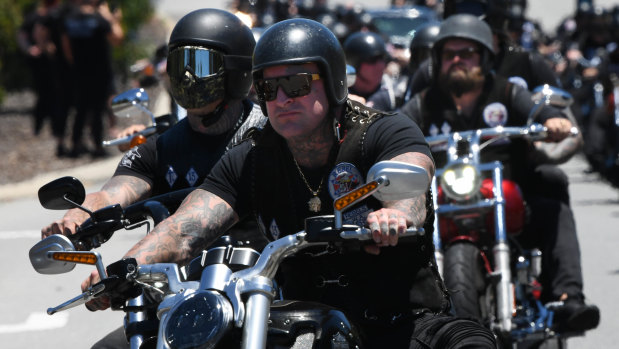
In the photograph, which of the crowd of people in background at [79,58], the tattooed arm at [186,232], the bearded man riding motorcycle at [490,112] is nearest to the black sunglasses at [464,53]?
the bearded man riding motorcycle at [490,112]

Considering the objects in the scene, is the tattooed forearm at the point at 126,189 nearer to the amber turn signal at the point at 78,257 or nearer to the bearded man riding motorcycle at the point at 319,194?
the bearded man riding motorcycle at the point at 319,194

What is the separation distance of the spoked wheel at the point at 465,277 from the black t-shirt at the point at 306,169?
1.69m

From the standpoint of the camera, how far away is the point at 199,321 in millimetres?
3025

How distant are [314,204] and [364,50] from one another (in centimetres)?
578

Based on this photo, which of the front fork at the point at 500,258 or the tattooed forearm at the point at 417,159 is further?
the front fork at the point at 500,258

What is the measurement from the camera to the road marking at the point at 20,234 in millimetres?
11766

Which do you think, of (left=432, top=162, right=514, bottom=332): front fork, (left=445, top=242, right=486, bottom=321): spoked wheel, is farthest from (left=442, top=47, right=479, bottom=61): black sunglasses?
(left=445, top=242, right=486, bottom=321): spoked wheel

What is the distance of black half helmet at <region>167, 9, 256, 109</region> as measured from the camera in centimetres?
502

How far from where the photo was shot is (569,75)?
741 inches

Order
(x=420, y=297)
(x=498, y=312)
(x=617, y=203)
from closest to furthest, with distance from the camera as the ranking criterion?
1. (x=420, y=297)
2. (x=498, y=312)
3. (x=617, y=203)

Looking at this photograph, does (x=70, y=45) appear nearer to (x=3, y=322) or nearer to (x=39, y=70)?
(x=39, y=70)

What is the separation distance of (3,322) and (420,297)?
5.26 meters

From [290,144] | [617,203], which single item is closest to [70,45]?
[617,203]

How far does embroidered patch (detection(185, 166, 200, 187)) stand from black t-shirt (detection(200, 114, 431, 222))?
86 cm
